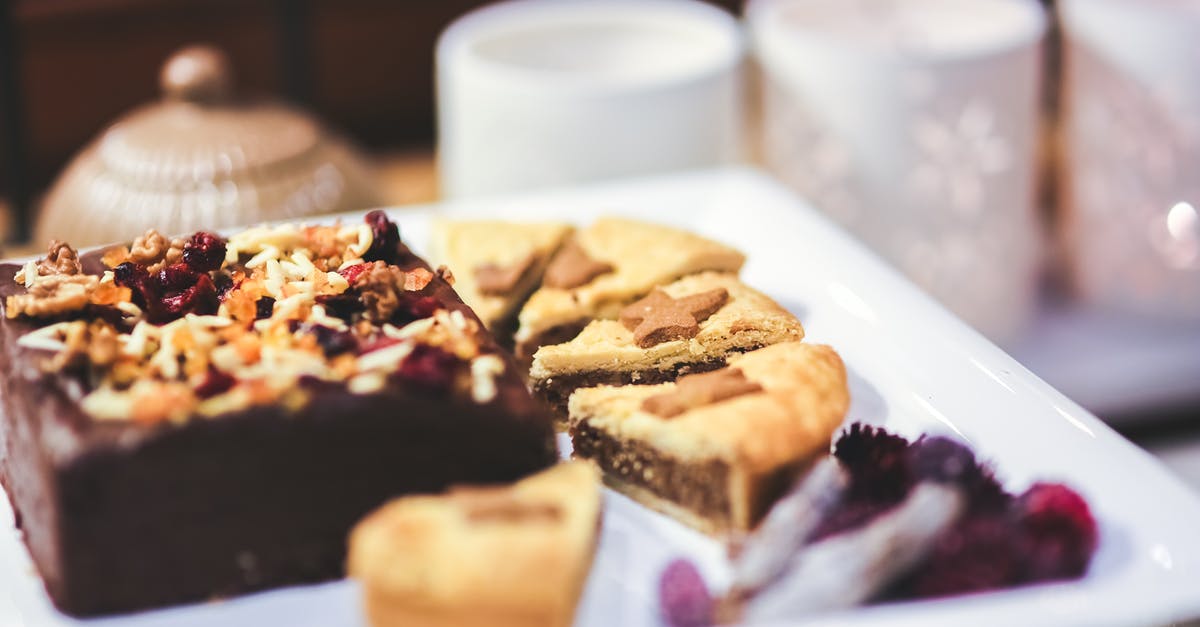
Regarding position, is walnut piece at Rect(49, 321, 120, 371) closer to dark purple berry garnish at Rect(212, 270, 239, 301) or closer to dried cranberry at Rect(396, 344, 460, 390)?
dark purple berry garnish at Rect(212, 270, 239, 301)

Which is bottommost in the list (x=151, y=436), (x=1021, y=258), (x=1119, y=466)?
(x=1021, y=258)

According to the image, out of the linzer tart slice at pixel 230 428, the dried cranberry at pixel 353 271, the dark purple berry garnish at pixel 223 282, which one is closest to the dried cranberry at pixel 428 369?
the linzer tart slice at pixel 230 428

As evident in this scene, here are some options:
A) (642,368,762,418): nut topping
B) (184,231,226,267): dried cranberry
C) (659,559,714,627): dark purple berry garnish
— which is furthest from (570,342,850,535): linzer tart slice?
(184,231,226,267): dried cranberry

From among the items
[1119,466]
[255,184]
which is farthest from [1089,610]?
[255,184]

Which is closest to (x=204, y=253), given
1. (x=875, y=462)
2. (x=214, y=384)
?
(x=214, y=384)

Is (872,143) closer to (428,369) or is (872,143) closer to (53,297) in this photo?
(428,369)

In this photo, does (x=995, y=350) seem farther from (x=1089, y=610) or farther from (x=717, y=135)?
(x=717, y=135)
